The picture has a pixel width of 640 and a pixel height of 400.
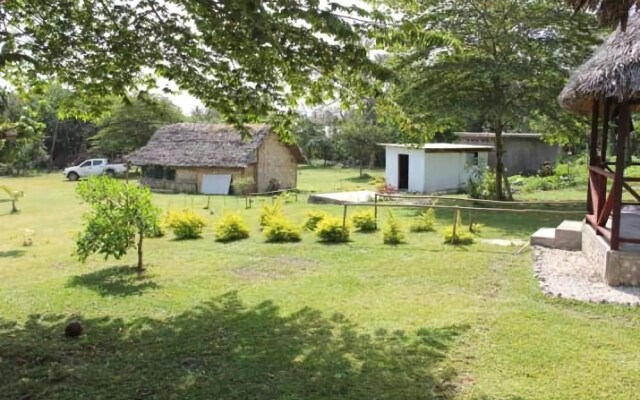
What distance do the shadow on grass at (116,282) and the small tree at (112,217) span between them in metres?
0.37

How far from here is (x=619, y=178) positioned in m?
7.44

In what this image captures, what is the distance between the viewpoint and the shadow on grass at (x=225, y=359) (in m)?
4.46

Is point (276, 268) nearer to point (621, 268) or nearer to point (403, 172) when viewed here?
point (621, 268)

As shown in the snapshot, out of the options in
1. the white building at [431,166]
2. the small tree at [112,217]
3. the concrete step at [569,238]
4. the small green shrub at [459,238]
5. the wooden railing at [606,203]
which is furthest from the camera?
the white building at [431,166]

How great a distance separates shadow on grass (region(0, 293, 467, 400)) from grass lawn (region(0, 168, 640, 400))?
18mm

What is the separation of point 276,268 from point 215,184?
845 inches

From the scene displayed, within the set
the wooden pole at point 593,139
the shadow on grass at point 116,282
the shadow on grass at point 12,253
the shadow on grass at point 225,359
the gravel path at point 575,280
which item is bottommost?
the shadow on grass at point 12,253

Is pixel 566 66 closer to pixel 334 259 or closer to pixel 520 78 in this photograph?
pixel 520 78

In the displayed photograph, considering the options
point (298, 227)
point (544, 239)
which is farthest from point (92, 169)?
point (544, 239)

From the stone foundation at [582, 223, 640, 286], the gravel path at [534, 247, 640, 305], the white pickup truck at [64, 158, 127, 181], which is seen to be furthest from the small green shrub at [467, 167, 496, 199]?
the white pickup truck at [64, 158, 127, 181]

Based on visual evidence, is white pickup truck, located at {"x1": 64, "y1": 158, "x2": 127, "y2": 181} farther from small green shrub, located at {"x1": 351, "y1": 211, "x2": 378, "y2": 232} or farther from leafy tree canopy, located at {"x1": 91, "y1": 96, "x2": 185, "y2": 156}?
small green shrub, located at {"x1": 351, "y1": 211, "x2": 378, "y2": 232}

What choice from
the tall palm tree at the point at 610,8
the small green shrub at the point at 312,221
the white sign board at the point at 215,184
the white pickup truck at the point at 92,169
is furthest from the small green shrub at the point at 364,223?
the white pickup truck at the point at 92,169

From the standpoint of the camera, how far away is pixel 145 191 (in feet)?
30.7

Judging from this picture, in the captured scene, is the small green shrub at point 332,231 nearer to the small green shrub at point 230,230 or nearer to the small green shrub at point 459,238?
the small green shrub at point 230,230
